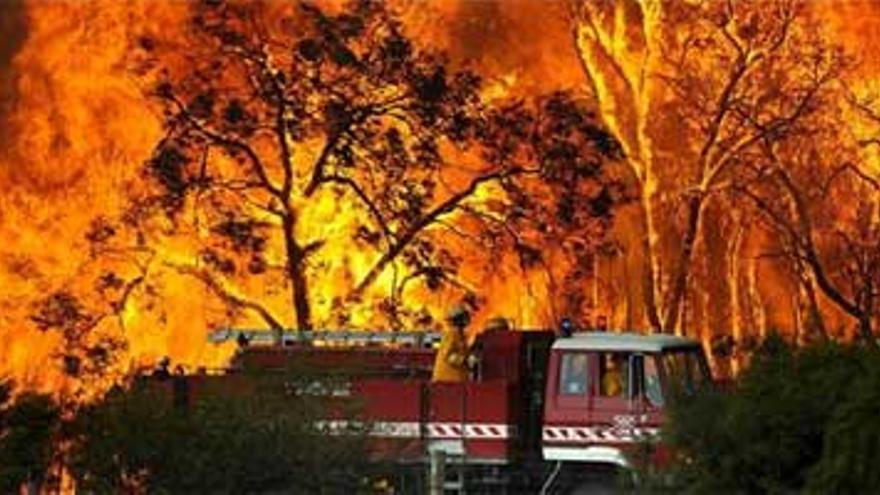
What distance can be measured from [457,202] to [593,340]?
6.07 meters

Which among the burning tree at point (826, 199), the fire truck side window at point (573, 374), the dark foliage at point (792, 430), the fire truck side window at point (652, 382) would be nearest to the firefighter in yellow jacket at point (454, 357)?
the fire truck side window at point (573, 374)

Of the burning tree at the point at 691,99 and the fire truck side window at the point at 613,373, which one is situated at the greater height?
the burning tree at the point at 691,99

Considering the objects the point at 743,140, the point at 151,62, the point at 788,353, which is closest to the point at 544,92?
the point at 743,140

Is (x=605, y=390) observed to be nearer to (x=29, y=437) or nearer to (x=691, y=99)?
(x=29, y=437)

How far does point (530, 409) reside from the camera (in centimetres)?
1639

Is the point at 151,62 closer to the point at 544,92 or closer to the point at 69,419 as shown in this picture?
the point at 544,92

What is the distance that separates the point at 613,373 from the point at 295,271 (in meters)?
7.05

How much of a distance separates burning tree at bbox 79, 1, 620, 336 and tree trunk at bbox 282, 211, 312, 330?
0.02 metres

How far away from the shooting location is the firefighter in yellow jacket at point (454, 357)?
16344mm

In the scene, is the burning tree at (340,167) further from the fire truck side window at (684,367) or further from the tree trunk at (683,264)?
the fire truck side window at (684,367)

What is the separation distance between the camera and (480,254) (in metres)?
22.1

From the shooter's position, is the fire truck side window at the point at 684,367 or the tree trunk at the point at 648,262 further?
the tree trunk at the point at 648,262

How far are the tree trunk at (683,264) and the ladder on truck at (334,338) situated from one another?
4.60 metres

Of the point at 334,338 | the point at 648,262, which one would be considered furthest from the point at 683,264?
the point at 334,338
